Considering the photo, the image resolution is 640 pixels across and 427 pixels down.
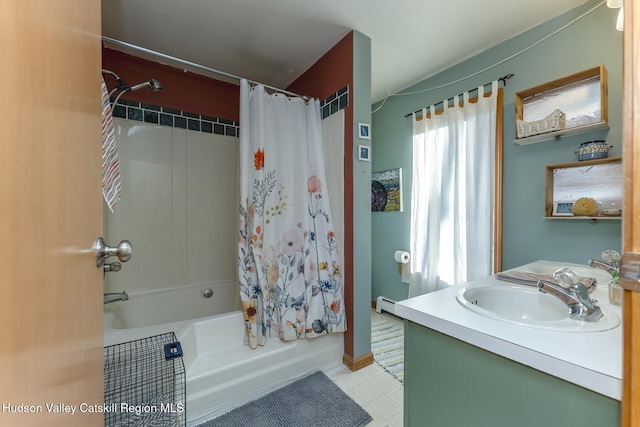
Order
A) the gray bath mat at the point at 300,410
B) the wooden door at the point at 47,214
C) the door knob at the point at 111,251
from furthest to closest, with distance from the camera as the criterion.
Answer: the gray bath mat at the point at 300,410 < the door knob at the point at 111,251 < the wooden door at the point at 47,214

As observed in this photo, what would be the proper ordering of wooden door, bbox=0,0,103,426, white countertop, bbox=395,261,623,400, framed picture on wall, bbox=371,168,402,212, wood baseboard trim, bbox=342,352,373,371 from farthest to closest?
1. framed picture on wall, bbox=371,168,402,212
2. wood baseboard trim, bbox=342,352,373,371
3. white countertop, bbox=395,261,623,400
4. wooden door, bbox=0,0,103,426

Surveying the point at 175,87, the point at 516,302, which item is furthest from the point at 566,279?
the point at 175,87

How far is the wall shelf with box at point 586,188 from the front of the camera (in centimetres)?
140

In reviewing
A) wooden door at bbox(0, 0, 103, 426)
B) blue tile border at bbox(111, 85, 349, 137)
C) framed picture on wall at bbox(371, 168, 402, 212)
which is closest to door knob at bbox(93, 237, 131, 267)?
wooden door at bbox(0, 0, 103, 426)

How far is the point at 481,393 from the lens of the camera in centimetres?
71

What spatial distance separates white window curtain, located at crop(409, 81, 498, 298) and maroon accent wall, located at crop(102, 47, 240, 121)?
5.97 ft

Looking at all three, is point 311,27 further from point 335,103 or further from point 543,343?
point 543,343

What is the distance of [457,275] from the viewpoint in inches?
80.7

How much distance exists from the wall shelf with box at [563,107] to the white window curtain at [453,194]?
20 centimetres

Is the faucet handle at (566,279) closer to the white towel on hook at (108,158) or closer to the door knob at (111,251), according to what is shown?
the door knob at (111,251)

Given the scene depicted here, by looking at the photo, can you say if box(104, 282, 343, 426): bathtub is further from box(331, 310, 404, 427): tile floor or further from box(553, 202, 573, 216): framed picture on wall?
box(553, 202, 573, 216): framed picture on wall

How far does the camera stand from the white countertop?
54 centimetres

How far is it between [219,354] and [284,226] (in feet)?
2.89

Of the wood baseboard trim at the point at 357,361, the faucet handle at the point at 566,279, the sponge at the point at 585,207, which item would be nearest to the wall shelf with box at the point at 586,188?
the sponge at the point at 585,207
